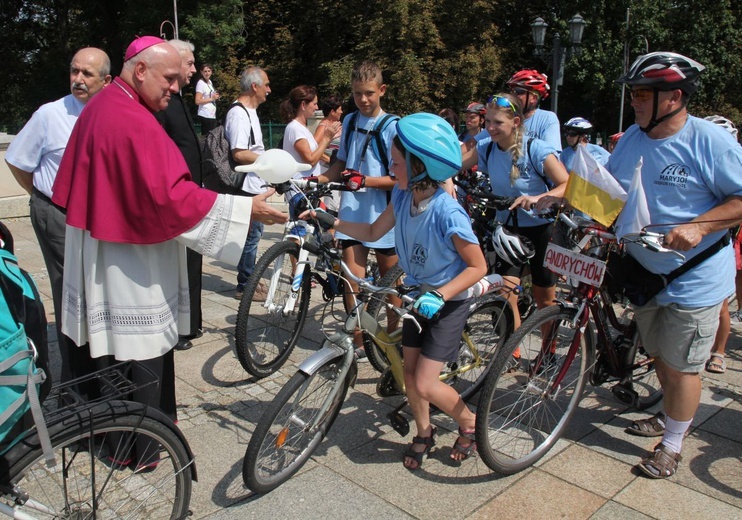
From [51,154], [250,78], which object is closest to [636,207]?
[51,154]

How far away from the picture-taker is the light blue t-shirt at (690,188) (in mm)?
2982

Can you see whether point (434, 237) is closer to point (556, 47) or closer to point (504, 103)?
point (504, 103)

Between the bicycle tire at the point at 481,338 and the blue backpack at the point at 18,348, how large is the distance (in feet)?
7.45

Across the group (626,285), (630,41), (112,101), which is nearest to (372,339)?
(626,285)

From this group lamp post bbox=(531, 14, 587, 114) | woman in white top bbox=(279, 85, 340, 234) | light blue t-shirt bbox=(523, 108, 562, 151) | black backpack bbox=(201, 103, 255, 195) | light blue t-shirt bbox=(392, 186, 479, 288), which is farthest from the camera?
lamp post bbox=(531, 14, 587, 114)

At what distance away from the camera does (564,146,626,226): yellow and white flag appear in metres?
3.15

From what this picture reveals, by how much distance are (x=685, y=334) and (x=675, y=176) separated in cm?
77

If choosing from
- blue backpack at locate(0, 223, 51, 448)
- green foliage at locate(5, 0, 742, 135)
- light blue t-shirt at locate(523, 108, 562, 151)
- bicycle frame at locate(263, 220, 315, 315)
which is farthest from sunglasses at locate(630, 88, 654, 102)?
green foliage at locate(5, 0, 742, 135)

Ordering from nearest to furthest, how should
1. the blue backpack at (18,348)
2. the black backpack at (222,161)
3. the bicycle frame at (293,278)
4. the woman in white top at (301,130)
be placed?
the blue backpack at (18,348), the bicycle frame at (293,278), the black backpack at (222,161), the woman in white top at (301,130)

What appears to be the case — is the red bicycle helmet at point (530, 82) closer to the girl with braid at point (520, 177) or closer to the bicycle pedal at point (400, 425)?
the girl with braid at point (520, 177)

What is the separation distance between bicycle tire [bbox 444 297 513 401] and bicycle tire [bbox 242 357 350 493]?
0.89 meters

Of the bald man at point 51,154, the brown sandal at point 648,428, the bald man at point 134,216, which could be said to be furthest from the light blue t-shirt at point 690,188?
the bald man at point 51,154

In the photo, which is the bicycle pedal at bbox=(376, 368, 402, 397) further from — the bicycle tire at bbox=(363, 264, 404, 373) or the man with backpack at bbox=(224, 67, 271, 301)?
the man with backpack at bbox=(224, 67, 271, 301)

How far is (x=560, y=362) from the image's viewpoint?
3398mm
